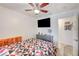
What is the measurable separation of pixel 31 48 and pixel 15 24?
0.53 m

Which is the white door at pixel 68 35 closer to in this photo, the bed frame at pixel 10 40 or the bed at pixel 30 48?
the bed at pixel 30 48

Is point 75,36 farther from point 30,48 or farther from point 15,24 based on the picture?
point 15,24

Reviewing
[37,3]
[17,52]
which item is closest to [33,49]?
[17,52]

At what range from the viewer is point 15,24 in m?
1.84

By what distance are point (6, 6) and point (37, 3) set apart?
0.54 metres

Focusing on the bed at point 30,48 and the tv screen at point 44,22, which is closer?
the bed at point 30,48

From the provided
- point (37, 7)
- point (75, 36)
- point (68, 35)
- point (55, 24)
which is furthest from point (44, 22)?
point (75, 36)

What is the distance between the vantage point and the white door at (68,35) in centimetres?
186

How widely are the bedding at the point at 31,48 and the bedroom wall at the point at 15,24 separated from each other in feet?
0.49

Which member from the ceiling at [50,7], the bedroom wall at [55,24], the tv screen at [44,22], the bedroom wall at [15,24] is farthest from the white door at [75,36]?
the bedroom wall at [15,24]

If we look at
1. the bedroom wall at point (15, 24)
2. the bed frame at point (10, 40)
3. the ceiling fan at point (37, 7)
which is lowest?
the bed frame at point (10, 40)

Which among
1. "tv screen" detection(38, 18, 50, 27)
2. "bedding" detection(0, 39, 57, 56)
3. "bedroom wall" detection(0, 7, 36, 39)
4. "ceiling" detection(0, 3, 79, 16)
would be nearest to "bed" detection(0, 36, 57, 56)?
"bedding" detection(0, 39, 57, 56)

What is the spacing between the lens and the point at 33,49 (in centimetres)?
184

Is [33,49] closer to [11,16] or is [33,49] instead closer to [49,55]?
[49,55]
